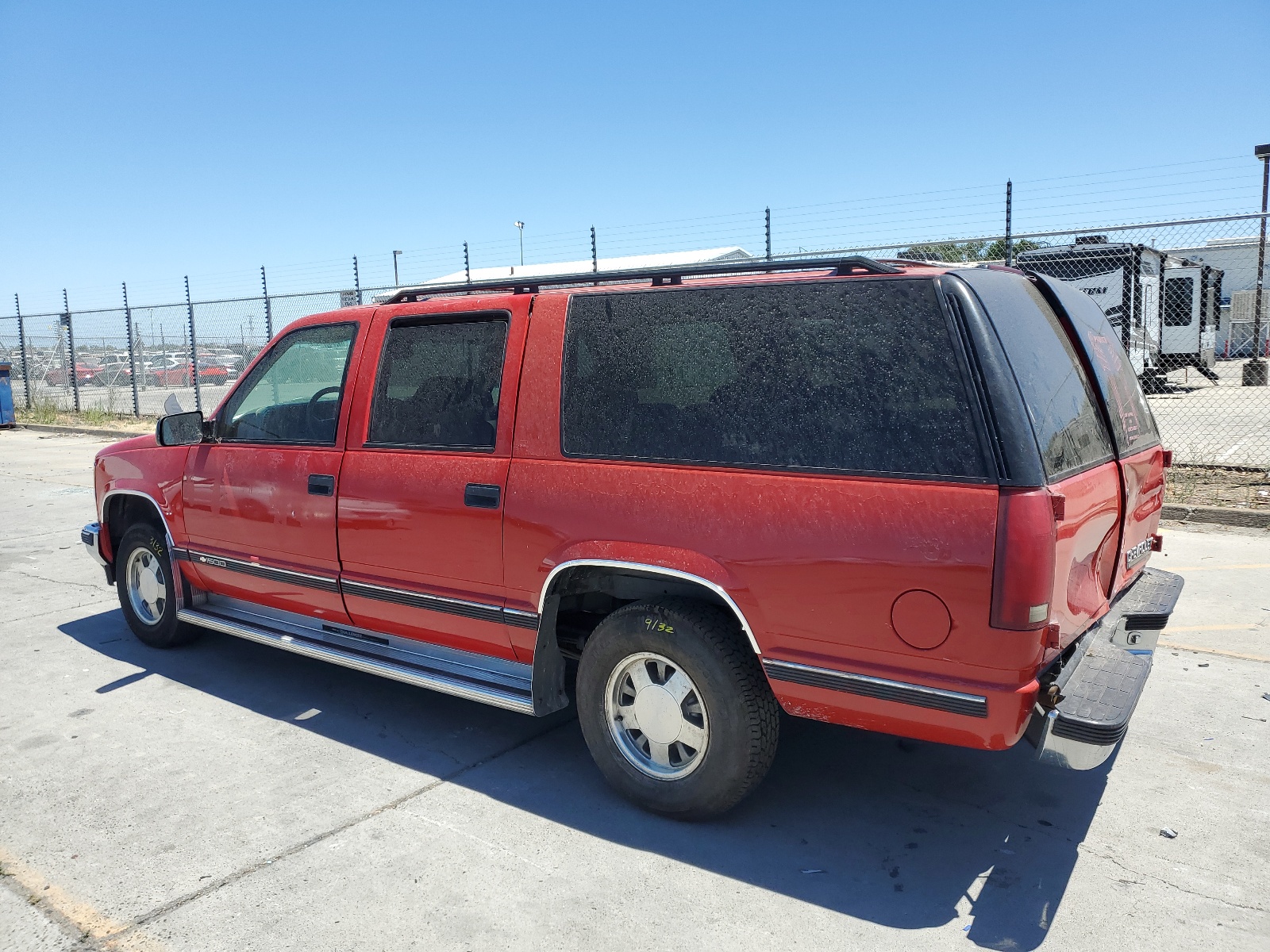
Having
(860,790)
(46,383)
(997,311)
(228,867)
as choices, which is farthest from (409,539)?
(46,383)

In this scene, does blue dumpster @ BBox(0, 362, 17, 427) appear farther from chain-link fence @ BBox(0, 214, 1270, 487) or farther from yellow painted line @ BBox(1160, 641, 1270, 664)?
yellow painted line @ BBox(1160, 641, 1270, 664)

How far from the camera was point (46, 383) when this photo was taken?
24.2 metres

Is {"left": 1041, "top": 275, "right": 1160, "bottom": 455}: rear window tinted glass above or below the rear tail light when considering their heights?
above

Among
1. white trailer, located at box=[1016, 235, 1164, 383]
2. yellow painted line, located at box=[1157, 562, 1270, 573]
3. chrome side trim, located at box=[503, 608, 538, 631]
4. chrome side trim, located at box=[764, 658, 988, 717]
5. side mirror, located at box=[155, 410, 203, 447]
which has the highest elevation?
white trailer, located at box=[1016, 235, 1164, 383]

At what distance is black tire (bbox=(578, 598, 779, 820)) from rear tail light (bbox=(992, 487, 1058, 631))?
920 millimetres

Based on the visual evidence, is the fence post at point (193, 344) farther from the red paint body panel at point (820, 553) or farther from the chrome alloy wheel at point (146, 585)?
the red paint body panel at point (820, 553)

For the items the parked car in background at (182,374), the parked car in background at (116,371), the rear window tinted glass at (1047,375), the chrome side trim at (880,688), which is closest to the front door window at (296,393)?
the chrome side trim at (880,688)

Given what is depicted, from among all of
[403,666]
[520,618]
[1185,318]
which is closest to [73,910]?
[403,666]

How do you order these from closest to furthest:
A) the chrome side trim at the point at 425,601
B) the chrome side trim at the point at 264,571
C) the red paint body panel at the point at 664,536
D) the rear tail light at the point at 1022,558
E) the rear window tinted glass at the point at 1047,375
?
1. the rear tail light at the point at 1022,558
2. the red paint body panel at the point at 664,536
3. the rear window tinted glass at the point at 1047,375
4. the chrome side trim at the point at 425,601
5. the chrome side trim at the point at 264,571

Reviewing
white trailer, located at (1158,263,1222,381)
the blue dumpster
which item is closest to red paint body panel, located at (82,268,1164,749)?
the blue dumpster

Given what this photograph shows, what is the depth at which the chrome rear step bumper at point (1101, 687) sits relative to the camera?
289 cm

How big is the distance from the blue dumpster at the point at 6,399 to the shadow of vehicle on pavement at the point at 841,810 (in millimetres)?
19476

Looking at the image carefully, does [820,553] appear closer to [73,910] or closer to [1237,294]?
[73,910]

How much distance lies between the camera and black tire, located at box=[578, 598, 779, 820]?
326 cm
